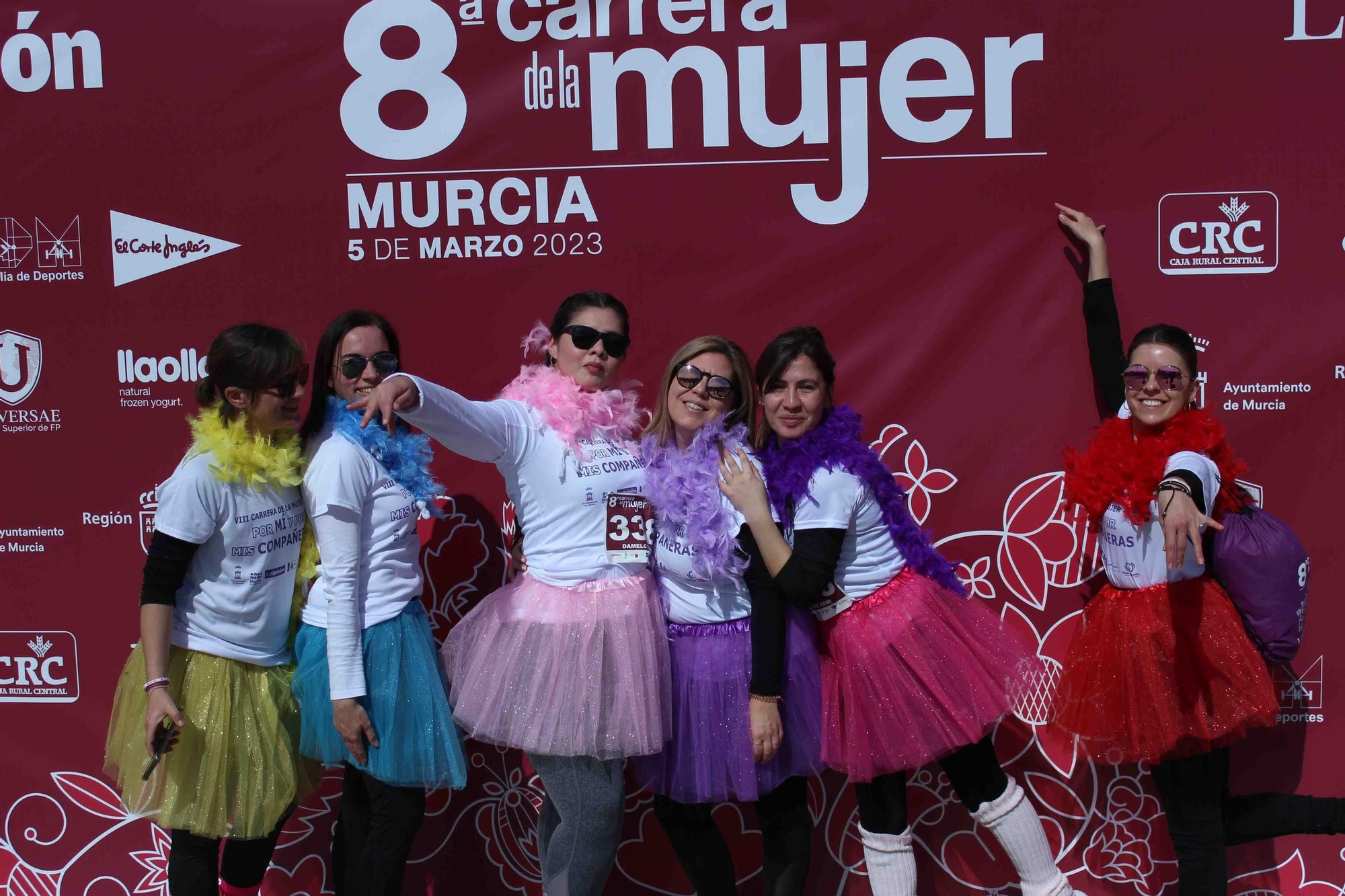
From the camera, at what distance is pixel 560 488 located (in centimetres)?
240

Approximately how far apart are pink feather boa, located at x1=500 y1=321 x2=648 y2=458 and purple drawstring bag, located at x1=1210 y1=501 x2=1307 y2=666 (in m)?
1.53

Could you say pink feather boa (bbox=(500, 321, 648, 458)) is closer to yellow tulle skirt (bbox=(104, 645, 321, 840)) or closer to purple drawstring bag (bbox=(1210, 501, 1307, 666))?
yellow tulle skirt (bbox=(104, 645, 321, 840))

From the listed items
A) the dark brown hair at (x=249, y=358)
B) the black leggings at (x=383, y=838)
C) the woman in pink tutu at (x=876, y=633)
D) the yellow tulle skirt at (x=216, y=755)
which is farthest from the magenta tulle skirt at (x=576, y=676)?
the dark brown hair at (x=249, y=358)

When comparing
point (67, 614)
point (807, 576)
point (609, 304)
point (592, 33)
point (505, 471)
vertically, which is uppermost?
point (592, 33)

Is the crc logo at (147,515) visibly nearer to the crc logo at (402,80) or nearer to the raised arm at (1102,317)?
the crc logo at (402,80)

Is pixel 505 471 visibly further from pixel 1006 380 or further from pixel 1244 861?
pixel 1244 861

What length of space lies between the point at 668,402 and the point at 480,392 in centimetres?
79

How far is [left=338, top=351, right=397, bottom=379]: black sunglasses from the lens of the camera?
8.19 feet

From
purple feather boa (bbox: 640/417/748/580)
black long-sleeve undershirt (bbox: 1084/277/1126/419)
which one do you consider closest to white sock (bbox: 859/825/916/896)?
purple feather boa (bbox: 640/417/748/580)

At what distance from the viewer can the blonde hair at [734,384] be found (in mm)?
2469

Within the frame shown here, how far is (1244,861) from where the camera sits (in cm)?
301

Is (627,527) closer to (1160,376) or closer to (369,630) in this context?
(369,630)

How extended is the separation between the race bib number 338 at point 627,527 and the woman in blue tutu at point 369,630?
48 centimetres

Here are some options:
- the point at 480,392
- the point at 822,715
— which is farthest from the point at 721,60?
the point at 822,715
